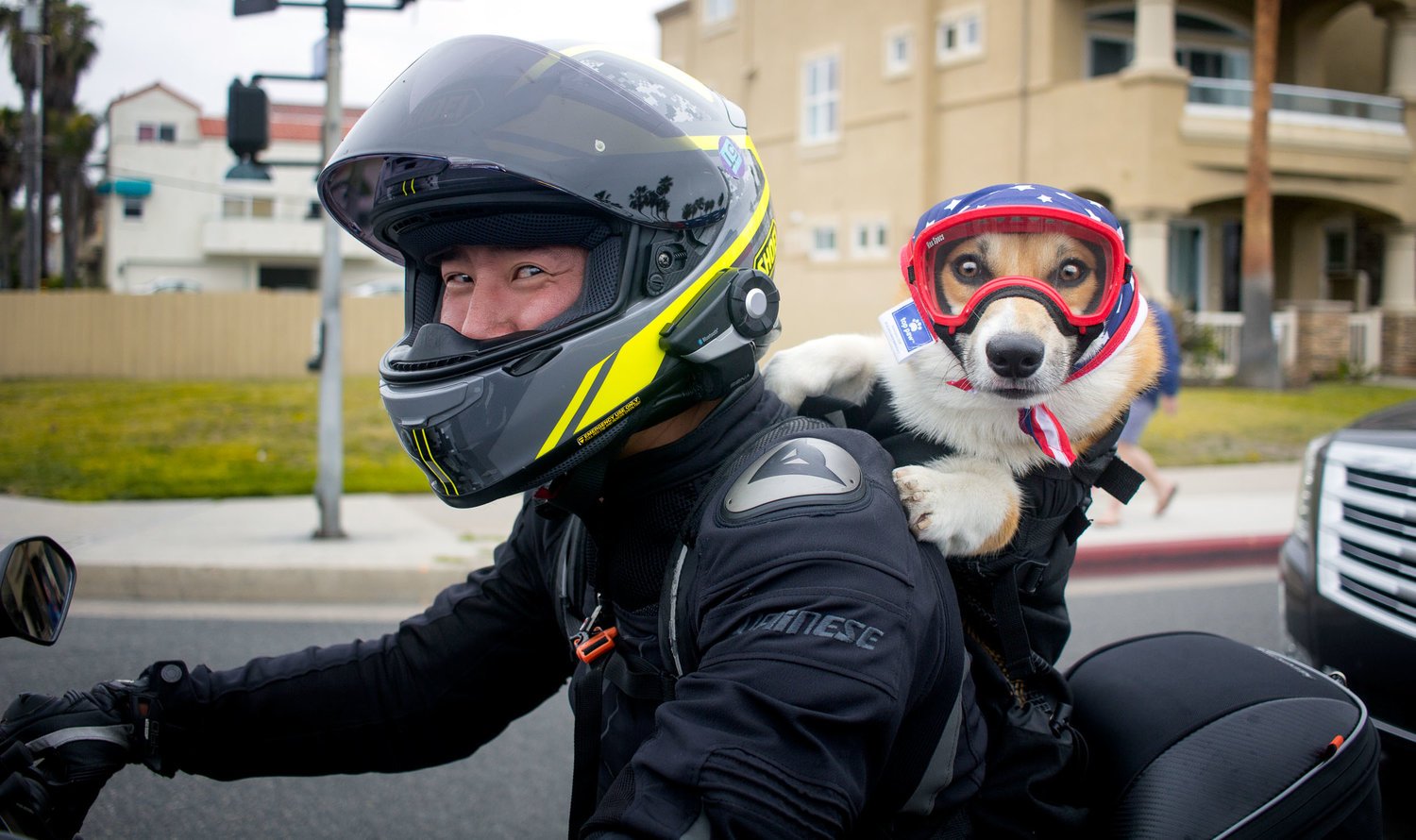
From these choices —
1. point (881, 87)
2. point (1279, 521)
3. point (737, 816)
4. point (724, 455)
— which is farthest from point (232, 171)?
point (881, 87)

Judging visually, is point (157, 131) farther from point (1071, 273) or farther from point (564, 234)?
point (1071, 273)

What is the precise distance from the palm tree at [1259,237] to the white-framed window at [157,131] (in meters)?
42.9

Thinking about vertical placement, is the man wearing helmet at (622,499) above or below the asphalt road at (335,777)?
above

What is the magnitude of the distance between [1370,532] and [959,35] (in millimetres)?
19894

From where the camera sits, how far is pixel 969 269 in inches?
75.5

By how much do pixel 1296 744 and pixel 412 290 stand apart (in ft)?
5.28

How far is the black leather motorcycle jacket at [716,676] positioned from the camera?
49.4 inches

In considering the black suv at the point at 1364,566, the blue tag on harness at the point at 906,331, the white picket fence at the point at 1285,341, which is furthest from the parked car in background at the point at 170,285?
the blue tag on harness at the point at 906,331

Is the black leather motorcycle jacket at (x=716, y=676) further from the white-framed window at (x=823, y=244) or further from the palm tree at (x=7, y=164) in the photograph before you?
the palm tree at (x=7, y=164)

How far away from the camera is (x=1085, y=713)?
74.4 inches

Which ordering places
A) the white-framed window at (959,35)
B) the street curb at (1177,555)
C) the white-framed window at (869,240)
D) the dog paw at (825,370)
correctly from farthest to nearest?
the white-framed window at (869,240)
the white-framed window at (959,35)
the street curb at (1177,555)
the dog paw at (825,370)

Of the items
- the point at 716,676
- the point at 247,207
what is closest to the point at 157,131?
the point at 247,207

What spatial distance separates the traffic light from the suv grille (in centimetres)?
620

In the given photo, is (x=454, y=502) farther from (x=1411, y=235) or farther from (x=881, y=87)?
(x=1411, y=235)
